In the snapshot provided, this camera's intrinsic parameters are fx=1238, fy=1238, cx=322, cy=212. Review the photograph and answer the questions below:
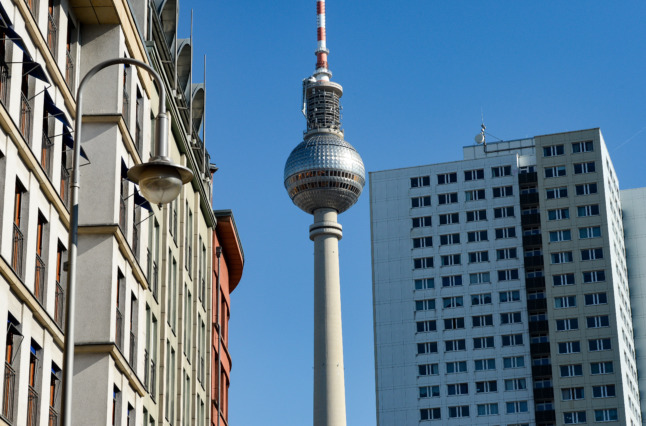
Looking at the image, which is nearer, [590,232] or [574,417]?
[574,417]

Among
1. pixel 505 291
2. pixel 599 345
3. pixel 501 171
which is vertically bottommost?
pixel 599 345

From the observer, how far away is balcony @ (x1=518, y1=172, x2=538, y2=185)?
155750 mm

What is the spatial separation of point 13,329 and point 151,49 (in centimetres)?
1860

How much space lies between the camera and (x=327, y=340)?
555 feet

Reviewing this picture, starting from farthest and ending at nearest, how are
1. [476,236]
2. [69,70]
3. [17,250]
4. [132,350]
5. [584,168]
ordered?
[476,236], [584,168], [132,350], [69,70], [17,250]

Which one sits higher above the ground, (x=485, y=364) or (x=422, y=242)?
(x=422, y=242)

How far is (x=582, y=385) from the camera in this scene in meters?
142

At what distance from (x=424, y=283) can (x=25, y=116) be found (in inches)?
5064

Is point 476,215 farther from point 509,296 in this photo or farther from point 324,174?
point 324,174

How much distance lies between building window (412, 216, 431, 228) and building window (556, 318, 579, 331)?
21.6m

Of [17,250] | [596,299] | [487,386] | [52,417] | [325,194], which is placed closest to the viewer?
[17,250]

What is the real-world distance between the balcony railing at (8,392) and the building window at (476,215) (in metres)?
133

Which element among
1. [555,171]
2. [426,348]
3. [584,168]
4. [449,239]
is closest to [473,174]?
[449,239]

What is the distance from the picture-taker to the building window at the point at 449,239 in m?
156
